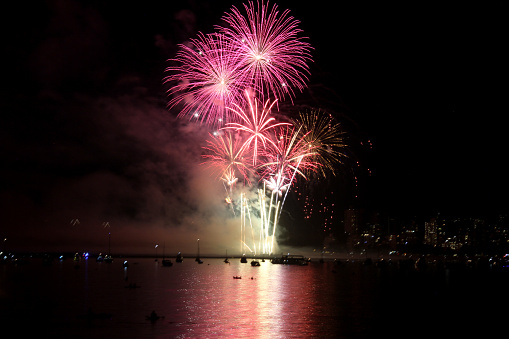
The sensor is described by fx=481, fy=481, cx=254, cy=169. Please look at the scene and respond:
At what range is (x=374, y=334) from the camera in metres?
29.0

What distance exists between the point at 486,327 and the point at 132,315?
81.9 ft

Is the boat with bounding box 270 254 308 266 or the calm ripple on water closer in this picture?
the calm ripple on water

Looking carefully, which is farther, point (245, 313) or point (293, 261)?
point (293, 261)

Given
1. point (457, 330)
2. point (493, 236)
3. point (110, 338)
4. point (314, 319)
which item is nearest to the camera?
point (110, 338)

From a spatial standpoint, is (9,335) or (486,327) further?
(486,327)

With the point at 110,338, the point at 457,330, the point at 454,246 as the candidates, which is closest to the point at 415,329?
the point at 457,330

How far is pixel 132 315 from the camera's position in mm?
36438

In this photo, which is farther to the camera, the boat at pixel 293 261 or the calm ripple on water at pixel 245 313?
the boat at pixel 293 261

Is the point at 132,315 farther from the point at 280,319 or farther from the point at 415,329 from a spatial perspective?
the point at 415,329

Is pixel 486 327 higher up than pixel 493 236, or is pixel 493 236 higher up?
pixel 493 236

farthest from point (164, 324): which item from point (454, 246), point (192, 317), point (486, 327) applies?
point (454, 246)

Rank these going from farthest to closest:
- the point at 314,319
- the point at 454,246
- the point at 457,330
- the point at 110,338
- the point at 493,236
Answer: the point at 454,246, the point at 493,236, the point at 314,319, the point at 457,330, the point at 110,338

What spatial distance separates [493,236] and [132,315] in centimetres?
15379

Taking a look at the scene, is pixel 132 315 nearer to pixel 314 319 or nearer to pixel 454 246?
pixel 314 319
